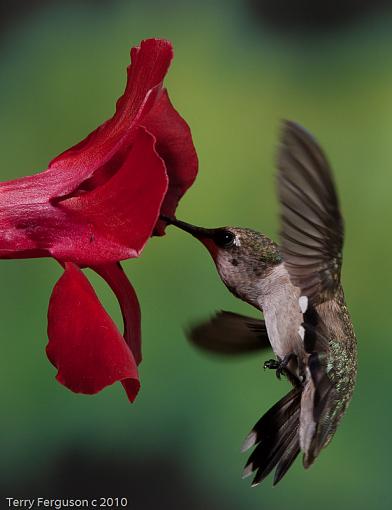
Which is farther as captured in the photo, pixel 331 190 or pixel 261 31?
pixel 261 31

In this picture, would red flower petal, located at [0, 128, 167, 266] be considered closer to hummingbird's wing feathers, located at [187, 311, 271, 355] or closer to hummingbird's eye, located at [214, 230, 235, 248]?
hummingbird's eye, located at [214, 230, 235, 248]

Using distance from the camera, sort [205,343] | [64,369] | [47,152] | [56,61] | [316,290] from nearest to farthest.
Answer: [64,369], [316,290], [205,343], [47,152], [56,61]

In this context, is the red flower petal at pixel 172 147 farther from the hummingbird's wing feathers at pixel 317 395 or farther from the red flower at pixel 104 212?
the hummingbird's wing feathers at pixel 317 395

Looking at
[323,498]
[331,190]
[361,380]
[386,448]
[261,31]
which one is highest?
[261,31]

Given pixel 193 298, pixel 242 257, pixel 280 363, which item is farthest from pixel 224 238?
pixel 193 298

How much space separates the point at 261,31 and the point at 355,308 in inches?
28.4

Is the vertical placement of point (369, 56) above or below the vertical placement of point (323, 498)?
above

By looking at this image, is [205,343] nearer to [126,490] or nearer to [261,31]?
[126,490]

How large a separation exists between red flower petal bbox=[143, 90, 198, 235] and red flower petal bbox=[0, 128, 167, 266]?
0.04 meters

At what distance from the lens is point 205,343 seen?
958mm

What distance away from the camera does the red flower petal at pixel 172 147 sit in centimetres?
71

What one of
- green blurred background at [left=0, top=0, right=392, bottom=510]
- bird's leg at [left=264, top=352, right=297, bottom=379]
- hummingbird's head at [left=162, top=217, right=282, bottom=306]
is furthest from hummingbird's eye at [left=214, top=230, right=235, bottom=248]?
green blurred background at [left=0, top=0, right=392, bottom=510]

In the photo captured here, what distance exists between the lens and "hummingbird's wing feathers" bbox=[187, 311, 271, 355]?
960 millimetres

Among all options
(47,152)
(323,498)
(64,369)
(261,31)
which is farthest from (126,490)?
(64,369)
